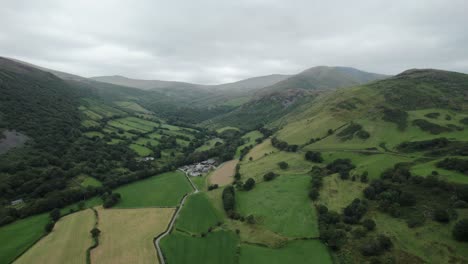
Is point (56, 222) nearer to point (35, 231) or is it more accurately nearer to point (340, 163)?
point (35, 231)

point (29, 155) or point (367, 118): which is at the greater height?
point (367, 118)

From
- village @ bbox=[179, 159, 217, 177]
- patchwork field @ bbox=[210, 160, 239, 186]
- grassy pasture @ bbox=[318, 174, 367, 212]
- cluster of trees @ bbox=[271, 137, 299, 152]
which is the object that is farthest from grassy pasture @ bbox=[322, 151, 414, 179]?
village @ bbox=[179, 159, 217, 177]

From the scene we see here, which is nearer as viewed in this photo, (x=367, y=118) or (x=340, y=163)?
(x=340, y=163)

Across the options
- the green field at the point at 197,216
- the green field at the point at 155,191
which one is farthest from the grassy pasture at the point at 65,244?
the green field at the point at 197,216

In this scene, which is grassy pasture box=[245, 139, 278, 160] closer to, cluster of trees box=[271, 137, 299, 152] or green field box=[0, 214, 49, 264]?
cluster of trees box=[271, 137, 299, 152]

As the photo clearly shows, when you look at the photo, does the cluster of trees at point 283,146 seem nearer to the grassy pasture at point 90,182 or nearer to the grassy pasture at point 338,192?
the grassy pasture at point 338,192

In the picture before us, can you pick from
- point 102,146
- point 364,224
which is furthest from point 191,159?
point 364,224
